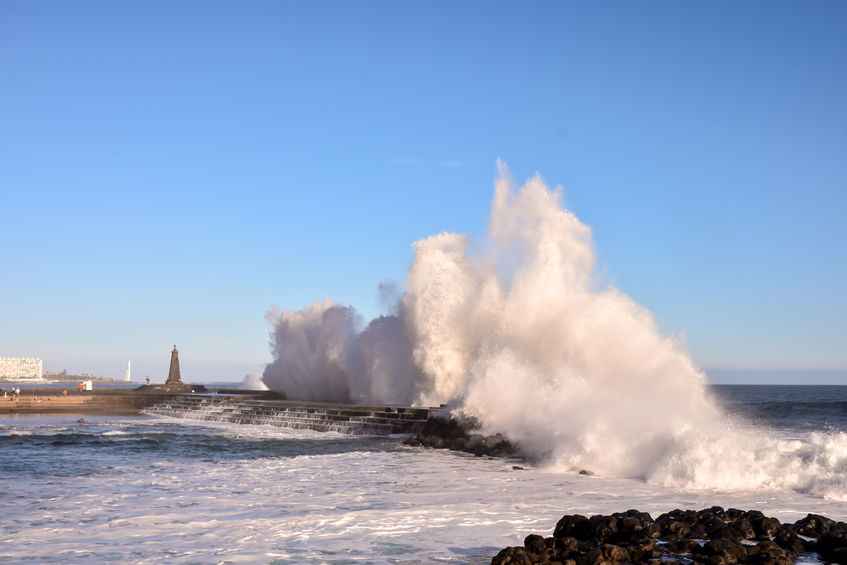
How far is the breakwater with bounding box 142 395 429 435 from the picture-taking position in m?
23.9

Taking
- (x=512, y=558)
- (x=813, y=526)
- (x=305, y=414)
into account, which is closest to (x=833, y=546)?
(x=813, y=526)

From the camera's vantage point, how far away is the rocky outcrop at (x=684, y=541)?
25.2 ft

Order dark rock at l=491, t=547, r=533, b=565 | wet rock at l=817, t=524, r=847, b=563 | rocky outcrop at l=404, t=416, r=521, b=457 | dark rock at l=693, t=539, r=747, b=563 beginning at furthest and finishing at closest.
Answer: rocky outcrop at l=404, t=416, r=521, b=457, wet rock at l=817, t=524, r=847, b=563, dark rock at l=693, t=539, r=747, b=563, dark rock at l=491, t=547, r=533, b=565

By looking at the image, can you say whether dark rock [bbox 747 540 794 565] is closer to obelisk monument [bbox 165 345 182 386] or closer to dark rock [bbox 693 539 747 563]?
dark rock [bbox 693 539 747 563]

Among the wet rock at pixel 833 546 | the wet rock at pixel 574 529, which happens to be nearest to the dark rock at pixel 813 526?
the wet rock at pixel 833 546

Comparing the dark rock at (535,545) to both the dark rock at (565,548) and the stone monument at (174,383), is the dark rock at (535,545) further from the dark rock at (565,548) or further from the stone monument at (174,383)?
the stone monument at (174,383)

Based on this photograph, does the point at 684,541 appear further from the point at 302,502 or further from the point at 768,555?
the point at 302,502

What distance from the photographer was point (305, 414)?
93.1ft

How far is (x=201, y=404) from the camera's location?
36.6 metres

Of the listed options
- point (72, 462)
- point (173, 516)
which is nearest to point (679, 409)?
point (173, 516)

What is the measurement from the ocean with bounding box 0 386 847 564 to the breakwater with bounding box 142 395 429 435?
130 inches

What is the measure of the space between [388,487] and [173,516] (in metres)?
3.95

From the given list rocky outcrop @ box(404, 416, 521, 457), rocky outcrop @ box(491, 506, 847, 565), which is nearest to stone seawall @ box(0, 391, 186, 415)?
rocky outcrop @ box(404, 416, 521, 457)

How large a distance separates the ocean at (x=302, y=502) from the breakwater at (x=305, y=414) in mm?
3298
